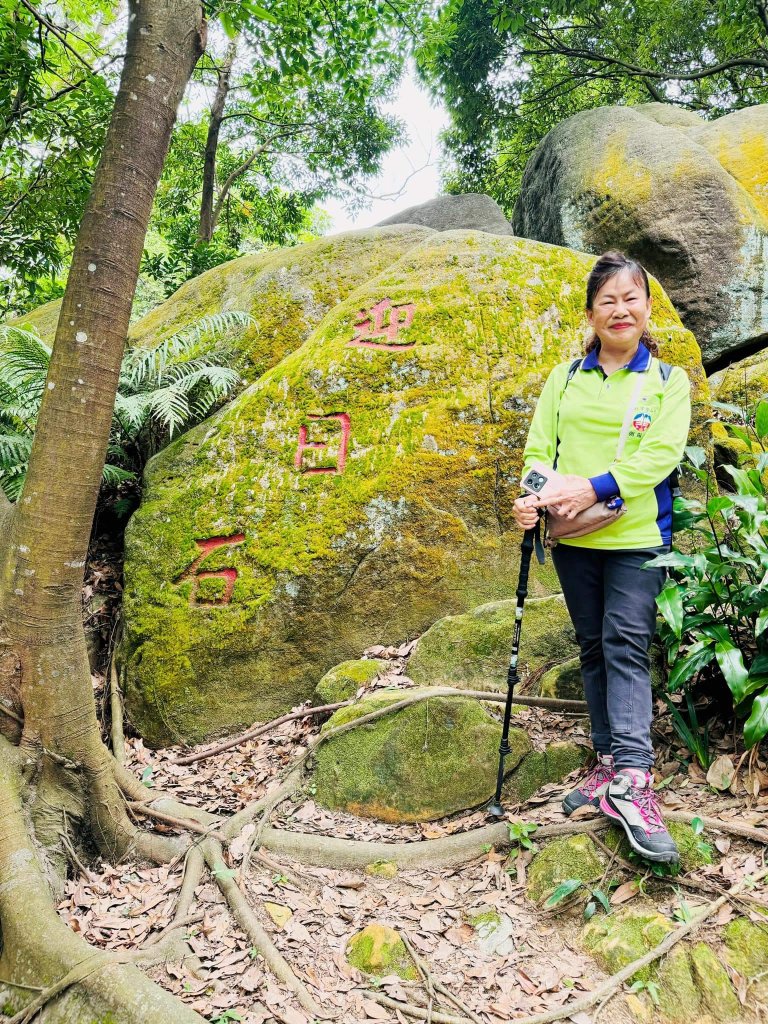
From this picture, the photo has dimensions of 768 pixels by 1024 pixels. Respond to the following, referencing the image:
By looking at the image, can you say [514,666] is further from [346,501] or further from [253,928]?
[346,501]

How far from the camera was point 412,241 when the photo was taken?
23.2ft

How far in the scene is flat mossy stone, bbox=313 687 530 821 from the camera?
342 centimetres

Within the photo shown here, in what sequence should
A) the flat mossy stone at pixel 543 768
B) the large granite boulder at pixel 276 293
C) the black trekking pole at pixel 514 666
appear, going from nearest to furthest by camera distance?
the black trekking pole at pixel 514 666
the flat mossy stone at pixel 543 768
the large granite boulder at pixel 276 293

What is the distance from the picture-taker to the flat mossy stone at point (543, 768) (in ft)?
11.1

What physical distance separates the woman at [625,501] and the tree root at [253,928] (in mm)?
1319

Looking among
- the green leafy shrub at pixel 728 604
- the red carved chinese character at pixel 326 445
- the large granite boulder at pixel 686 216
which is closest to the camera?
the green leafy shrub at pixel 728 604

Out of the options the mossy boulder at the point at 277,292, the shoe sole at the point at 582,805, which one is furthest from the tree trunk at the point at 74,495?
the mossy boulder at the point at 277,292

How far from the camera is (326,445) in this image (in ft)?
16.0

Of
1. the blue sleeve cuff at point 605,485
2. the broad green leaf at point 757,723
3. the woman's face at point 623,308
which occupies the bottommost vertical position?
the broad green leaf at point 757,723

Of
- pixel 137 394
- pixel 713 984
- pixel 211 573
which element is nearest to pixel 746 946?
pixel 713 984

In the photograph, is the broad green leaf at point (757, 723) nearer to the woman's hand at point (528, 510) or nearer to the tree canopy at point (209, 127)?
the woman's hand at point (528, 510)

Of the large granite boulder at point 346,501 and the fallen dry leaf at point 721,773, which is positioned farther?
the large granite boulder at point 346,501

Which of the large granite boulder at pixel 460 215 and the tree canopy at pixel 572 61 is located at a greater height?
the tree canopy at pixel 572 61

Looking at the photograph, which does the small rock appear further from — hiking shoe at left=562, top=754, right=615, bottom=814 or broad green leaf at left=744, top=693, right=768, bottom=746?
broad green leaf at left=744, top=693, right=768, bottom=746
